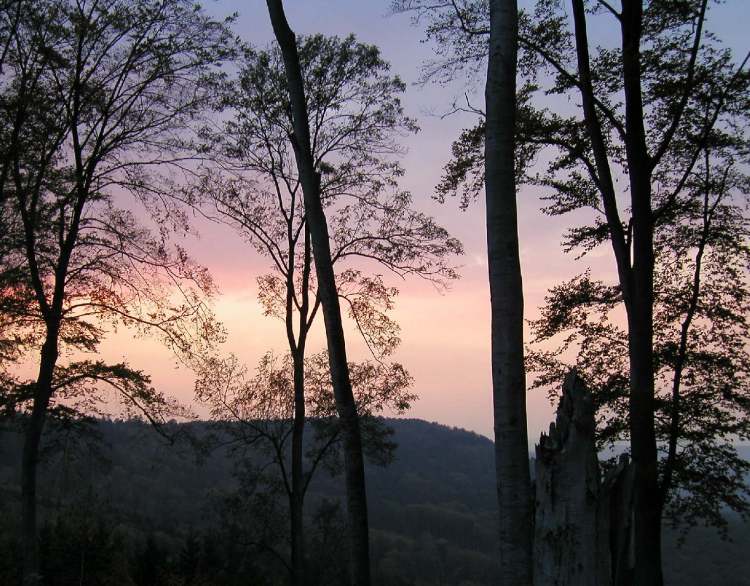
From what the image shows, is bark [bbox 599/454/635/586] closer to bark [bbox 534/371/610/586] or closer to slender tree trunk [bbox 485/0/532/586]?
bark [bbox 534/371/610/586]

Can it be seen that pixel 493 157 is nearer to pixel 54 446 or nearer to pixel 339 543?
pixel 54 446

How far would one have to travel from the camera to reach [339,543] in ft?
129

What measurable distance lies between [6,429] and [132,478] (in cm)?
8784

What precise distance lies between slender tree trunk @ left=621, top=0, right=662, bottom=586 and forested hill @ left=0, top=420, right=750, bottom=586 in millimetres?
4108

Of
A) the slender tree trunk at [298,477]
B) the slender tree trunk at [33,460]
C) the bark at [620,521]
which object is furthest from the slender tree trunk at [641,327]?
the slender tree trunk at [33,460]

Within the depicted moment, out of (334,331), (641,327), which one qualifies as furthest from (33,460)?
(641,327)

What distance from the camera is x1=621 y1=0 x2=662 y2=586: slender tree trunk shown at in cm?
1030

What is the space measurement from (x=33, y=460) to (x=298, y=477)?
7936mm

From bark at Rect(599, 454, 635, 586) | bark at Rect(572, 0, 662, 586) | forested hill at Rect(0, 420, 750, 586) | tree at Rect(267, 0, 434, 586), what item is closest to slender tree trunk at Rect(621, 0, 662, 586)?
bark at Rect(572, 0, 662, 586)

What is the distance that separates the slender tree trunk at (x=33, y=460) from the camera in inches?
477

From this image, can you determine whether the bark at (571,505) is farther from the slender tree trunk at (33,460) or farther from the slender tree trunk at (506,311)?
the slender tree trunk at (33,460)

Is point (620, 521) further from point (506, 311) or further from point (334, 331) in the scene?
point (334, 331)

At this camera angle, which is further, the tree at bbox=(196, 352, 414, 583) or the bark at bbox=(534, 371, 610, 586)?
the tree at bbox=(196, 352, 414, 583)

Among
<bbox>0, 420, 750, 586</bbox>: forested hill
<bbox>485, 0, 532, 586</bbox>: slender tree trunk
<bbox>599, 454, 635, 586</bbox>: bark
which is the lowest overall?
<bbox>0, 420, 750, 586</bbox>: forested hill
